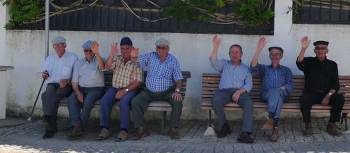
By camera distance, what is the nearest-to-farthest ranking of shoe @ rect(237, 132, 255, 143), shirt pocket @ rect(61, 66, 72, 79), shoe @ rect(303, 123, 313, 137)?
shoe @ rect(237, 132, 255, 143) < shoe @ rect(303, 123, 313, 137) < shirt pocket @ rect(61, 66, 72, 79)

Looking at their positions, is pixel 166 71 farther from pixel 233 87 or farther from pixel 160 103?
pixel 233 87

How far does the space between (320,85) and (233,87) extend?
123 centimetres

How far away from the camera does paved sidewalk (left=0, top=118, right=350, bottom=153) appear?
8227mm

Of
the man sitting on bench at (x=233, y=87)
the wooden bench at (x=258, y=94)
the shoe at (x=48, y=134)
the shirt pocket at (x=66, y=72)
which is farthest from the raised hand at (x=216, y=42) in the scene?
the shoe at (x=48, y=134)

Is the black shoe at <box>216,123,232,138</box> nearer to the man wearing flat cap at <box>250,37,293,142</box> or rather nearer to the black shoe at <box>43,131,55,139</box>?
the man wearing flat cap at <box>250,37,293,142</box>

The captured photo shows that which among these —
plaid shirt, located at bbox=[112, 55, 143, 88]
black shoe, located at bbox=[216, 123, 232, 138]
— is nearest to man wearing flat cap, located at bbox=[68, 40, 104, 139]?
plaid shirt, located at bbox=[112, 55, 143, 88]

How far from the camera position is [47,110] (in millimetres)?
9148

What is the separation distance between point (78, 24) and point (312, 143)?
431 cm

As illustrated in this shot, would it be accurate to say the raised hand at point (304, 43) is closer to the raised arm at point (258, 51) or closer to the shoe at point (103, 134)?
the raised arm at point (258, 51)

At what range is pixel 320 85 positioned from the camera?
9000mm

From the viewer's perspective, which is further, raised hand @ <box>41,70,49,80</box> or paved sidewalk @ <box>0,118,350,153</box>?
raised hand @ <box>41,70,49,80</box>

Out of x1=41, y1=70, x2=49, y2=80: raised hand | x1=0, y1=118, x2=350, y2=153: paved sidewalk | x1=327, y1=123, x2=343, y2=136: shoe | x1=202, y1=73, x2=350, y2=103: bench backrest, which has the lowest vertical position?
x1=0, y1=118, x2=350, y2=153: paved sidewalk

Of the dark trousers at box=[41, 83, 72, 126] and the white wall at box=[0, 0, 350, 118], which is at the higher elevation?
the white wall at box=[0, 0, 350, 118]

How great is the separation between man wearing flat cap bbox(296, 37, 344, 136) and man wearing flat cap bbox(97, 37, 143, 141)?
93.4 inches
